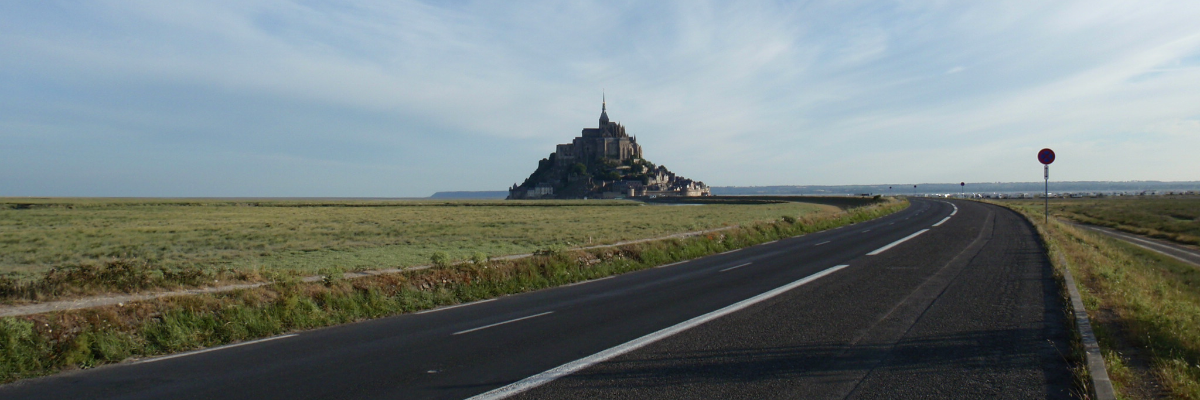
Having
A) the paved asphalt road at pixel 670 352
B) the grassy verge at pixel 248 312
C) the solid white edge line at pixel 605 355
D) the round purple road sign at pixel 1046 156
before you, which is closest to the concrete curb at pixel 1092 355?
the paved asphalt road at pixel 670 352

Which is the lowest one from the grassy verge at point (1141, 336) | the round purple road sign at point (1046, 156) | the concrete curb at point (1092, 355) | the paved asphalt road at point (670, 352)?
the paved asphalt road at point (670, 352)

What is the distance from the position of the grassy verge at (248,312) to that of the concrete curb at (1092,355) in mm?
9170

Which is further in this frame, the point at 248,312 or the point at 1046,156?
the point at 1046,156

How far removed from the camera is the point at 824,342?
24.6ft

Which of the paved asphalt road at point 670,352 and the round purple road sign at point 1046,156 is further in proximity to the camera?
the round purple road sign at point 1046,156

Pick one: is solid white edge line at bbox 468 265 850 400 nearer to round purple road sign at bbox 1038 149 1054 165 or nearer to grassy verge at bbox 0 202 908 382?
grassy verge at bbox 0 202 908 382

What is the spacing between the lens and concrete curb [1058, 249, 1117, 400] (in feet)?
17.1

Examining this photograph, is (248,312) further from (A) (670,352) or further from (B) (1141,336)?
(B) (1141,336)

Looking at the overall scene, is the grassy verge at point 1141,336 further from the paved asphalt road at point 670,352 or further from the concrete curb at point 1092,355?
the paved asphalt road at point 670,352

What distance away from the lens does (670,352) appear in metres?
7.11

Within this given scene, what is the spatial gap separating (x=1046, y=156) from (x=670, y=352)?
30275 millimetres

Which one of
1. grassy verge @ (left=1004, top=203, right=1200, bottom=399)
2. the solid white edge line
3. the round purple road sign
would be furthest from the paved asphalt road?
the round purple road sign

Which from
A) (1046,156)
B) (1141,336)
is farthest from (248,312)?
(1046,156)

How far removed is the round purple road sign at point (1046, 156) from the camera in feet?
96.2
